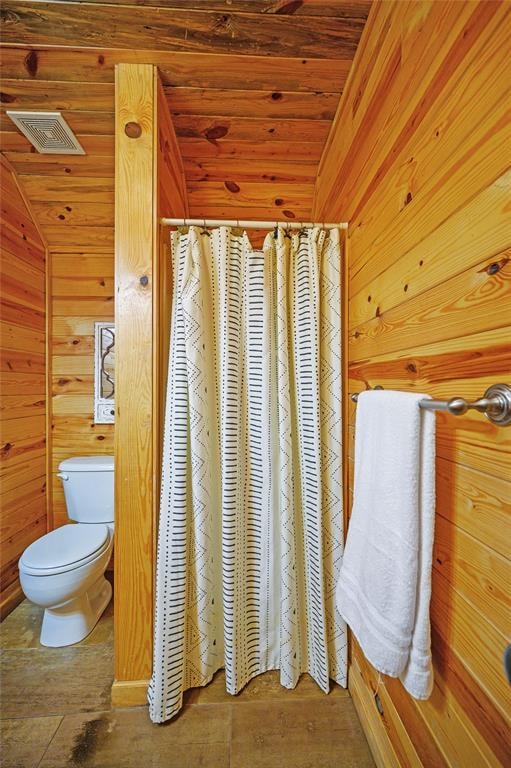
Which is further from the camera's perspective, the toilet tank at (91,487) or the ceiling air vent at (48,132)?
the toilet tank at (91,487)

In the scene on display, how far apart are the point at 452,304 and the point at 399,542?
20.0 inches

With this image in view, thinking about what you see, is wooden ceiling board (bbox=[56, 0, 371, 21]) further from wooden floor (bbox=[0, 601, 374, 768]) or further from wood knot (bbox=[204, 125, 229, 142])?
wooden floor (bbox=[0, 601, 374, 768])

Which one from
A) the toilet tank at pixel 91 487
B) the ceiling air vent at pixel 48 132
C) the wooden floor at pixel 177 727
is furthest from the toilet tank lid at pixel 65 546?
the ceiling air vent at pixel 48 132

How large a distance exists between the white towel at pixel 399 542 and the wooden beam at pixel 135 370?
73 cm

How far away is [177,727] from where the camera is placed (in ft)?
3.13

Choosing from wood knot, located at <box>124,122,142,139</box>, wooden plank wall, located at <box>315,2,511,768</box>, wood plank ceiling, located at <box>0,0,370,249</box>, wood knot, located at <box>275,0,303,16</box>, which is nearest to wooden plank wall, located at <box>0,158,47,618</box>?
wood plank ceiling, located at <box>0,0,370,249</box>

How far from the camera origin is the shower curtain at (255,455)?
1010mm

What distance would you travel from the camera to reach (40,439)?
173 centimetres

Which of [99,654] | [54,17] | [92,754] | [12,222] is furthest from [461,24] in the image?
[99,654]

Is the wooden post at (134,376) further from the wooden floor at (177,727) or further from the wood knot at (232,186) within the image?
the wood knot at (232,186)

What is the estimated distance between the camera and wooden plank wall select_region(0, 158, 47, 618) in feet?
4.85

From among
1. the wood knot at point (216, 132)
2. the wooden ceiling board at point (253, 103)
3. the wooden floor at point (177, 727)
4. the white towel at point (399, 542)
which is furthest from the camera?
the wood knot at point (216, 132)

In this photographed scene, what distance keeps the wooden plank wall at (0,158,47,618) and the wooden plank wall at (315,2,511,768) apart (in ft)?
5.84

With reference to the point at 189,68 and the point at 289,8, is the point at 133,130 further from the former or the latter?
the point at 289,8
